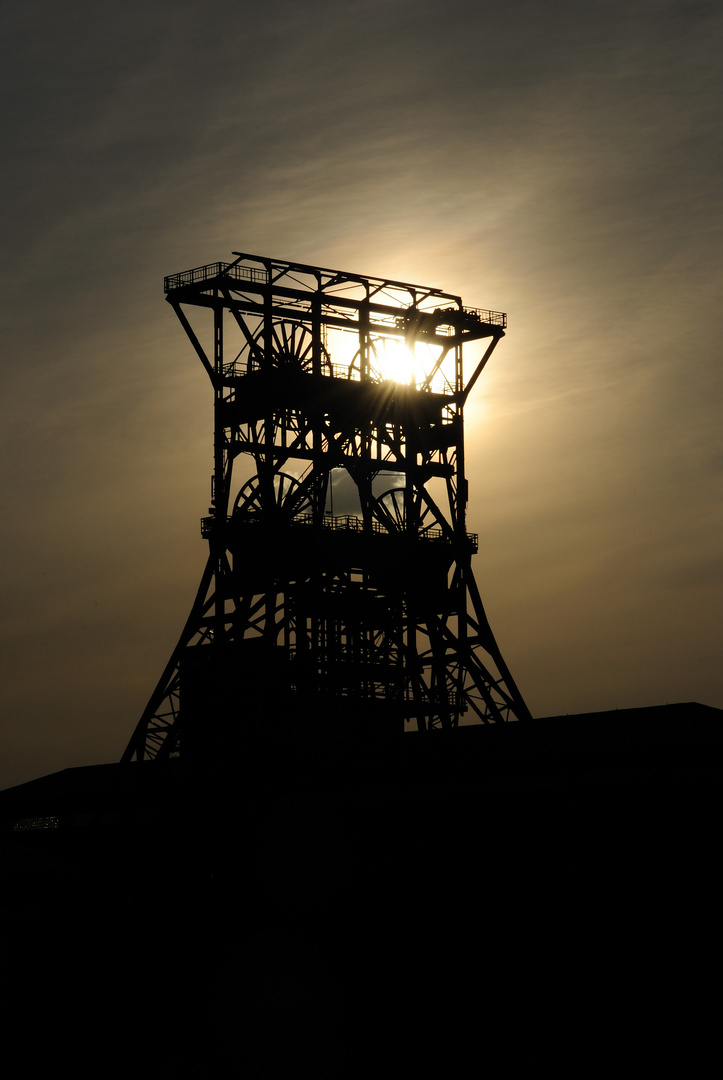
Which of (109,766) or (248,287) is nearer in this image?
(248,287)

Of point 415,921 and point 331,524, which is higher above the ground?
point 331,524

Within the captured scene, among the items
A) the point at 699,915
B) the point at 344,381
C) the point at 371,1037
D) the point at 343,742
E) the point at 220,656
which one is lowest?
the point at 371,1037

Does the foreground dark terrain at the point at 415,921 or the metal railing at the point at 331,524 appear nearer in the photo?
the foreground dark terrain at the point at 415,921

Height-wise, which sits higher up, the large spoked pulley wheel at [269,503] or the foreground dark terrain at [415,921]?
the large spoked pulley wheel at [269,503]

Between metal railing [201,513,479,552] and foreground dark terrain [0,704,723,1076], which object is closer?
foreground dark terrain [0,704,723,1076]

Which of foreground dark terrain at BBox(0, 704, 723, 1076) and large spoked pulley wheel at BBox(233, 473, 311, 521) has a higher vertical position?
large spoked pulley wheel at BBox(233, 473, 311, 521)

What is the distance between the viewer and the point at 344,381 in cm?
5097

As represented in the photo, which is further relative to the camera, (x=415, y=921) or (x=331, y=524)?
(x=331, y=524)

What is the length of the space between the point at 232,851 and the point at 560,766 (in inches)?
373

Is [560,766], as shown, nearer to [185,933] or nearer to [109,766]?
[185,933]

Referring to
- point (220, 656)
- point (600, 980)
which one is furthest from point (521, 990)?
point (220, 656)

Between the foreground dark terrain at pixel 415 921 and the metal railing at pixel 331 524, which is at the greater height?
the metal railing at pixel 331 524

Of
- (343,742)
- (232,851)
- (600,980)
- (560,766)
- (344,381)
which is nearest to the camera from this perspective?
(600,980)

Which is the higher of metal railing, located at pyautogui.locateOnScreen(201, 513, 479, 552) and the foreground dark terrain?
metal railing, located at pyautogui.locateOnScreen(201, 513, 479, 552)
